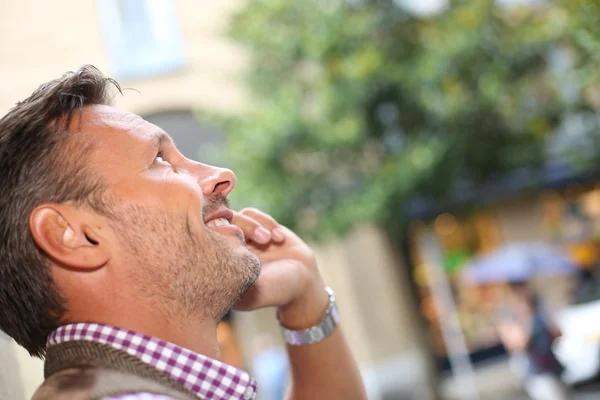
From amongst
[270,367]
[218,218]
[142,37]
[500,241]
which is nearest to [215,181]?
[218,218]

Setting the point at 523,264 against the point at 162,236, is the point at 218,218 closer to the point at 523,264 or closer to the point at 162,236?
the point at 162,236

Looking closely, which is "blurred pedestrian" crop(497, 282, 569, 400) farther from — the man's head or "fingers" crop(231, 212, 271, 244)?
the man's head

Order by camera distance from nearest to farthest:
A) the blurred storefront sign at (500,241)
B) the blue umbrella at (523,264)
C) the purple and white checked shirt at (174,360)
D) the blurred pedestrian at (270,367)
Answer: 1. the purple and white checked shirt at (174,360)
2. the blurred pedestrian at (270,367)
3. the blue umbrella at (523,264)
4. the blurred storefront sign at (500,241)

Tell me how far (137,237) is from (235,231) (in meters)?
0.17

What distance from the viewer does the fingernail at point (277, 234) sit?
1.54 m

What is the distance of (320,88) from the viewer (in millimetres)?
8719

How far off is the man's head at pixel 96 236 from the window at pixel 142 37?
7433 mm

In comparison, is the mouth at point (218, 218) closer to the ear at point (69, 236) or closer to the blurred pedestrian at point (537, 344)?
the ear at point (69, 236)

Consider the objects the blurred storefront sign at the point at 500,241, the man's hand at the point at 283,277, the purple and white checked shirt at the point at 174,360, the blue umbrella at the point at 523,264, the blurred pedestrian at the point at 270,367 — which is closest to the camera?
the purple and white checked shirt at the point at 174,360

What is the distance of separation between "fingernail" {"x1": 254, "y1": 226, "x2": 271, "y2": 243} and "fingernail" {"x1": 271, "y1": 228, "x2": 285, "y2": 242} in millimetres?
45

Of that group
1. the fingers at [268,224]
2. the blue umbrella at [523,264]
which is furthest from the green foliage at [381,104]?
the fingers at [268,224]

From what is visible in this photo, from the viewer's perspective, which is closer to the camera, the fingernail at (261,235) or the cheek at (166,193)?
the cheek at (166,193)

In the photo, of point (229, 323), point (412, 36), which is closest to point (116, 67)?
point (412, 36)

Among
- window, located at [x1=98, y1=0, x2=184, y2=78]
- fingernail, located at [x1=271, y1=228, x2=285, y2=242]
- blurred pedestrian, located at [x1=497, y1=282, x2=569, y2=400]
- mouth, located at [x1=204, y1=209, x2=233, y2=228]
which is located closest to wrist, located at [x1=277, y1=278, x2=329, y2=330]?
fingernail, located at [x1=271, y1=228, x2=285, y2=242]
